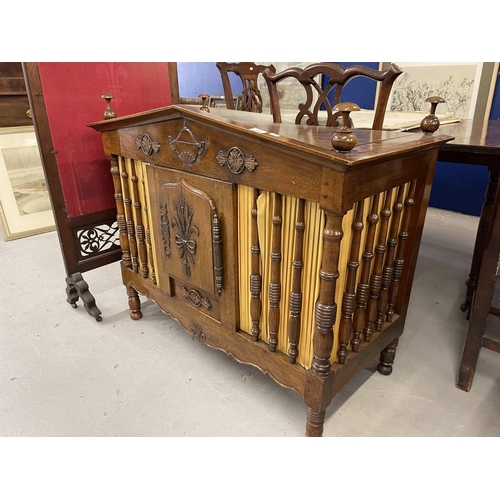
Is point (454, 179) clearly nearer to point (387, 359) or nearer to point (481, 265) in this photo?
point (481, 265)

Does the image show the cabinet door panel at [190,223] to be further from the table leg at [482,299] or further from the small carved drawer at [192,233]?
the table leg at [482,299]

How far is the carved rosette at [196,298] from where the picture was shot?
1.58 metres

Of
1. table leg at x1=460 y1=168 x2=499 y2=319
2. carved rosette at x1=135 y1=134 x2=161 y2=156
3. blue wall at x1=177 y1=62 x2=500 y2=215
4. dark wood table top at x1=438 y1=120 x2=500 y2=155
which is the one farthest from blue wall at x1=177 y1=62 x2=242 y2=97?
carved rosette at x1=135 y1=134 x2=161 y2=156

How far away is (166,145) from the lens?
4.70ft

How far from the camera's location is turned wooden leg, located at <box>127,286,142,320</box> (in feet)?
6.77

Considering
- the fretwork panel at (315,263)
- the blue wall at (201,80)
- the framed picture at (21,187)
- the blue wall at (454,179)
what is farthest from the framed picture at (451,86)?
the framed picture at (21,187)

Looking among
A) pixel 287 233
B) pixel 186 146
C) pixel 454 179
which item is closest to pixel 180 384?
pixel 287 233

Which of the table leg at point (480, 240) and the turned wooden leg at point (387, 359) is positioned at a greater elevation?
the table leg at point (480, 240)

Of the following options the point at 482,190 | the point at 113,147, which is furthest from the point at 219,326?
the point at 482,190

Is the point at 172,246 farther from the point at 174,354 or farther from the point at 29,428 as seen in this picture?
the point at 29,428

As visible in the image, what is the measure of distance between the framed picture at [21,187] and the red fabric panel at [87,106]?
64.6 inches

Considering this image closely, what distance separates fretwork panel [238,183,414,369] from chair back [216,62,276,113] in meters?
1.56

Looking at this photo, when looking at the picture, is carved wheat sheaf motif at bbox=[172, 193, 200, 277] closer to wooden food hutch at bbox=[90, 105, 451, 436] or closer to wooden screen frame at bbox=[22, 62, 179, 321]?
wooden food hutch at bbox=[90, 105, 451, 436]

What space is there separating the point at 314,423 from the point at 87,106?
172cm
